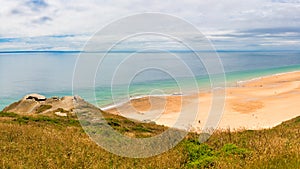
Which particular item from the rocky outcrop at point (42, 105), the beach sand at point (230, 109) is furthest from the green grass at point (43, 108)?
the beach sand at point (230, 109)

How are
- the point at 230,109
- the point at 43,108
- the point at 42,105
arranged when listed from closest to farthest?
the point at 43,108, the point at 42,105, the point at 230,109

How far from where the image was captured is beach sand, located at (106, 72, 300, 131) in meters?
36.9

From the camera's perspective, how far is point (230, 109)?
157 feet

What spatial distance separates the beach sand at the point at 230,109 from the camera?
3688cm

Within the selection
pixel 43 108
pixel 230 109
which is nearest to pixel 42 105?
pixel 43 108

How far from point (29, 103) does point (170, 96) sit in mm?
33762

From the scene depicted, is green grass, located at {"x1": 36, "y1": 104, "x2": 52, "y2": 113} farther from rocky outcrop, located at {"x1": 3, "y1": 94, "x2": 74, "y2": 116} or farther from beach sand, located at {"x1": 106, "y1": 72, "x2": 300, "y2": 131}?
beach sand, located at {"x1": 106, "y1": 72, "x2": 300, "y2": 131}

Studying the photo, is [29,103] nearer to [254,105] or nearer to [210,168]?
[210,168]

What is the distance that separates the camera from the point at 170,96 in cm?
5975

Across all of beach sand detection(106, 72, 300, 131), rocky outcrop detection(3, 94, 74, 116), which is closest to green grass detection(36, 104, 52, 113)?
rocky outcrop detection(3, 94, 74, 116)

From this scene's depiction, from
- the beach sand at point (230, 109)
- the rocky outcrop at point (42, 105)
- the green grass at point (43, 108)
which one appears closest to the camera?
the rocky outcrop at point (42, 105)

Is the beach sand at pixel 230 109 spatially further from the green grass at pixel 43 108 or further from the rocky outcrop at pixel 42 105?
the green grass at pixel 43 108

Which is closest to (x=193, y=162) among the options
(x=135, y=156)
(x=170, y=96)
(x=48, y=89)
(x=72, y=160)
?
(x=135, y=156)

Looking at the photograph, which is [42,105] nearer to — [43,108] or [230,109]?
[43,108]
